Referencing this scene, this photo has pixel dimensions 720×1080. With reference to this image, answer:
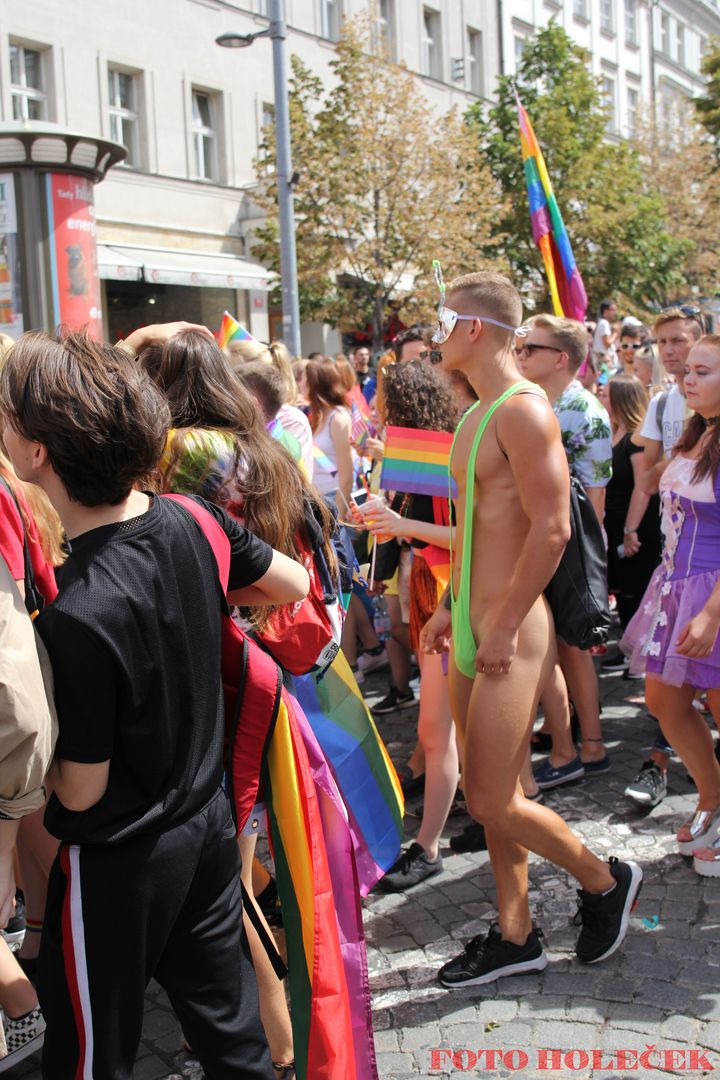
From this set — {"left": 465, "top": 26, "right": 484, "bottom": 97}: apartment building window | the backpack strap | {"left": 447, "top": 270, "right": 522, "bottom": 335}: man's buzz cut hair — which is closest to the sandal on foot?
{"left": 447, "top": 270, "right": 522, "bottom": 335}: man's buzz cut hair

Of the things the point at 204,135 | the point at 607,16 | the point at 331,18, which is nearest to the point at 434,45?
the point at 331,18

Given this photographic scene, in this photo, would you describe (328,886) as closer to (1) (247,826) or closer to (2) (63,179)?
(1) (247,826)

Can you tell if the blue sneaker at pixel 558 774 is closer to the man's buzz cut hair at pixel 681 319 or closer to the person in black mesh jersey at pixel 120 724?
Result: the man's buzz cut hair at pixel 681 319

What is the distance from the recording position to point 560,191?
23797 mm

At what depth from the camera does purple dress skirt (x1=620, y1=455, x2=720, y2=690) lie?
143 inches

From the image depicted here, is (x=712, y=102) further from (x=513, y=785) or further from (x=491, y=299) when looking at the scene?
(x=513, y=785)

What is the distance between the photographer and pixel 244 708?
218 cm

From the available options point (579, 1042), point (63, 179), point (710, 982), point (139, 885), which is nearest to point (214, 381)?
point (139, 885)

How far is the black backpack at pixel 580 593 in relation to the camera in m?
3.92

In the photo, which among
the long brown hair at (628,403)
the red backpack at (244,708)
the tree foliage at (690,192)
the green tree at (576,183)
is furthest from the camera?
the tree foliage at (690,192)

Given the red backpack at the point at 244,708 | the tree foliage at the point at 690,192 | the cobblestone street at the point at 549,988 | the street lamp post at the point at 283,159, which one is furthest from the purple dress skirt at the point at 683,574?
the tree foliage at the point at 690,192

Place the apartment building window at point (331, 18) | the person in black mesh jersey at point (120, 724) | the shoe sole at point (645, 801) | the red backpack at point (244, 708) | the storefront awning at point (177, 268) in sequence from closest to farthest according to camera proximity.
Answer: the person in black mesh jersey at point (120, 724) < the red backpack at point (244, 708) < the shoe sole at point (645, 801) < the storefront awning at point (177, 268) < the apartment building window at point (331, 18)

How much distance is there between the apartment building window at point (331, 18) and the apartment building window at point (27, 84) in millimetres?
8062

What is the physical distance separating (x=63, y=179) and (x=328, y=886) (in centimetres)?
815
